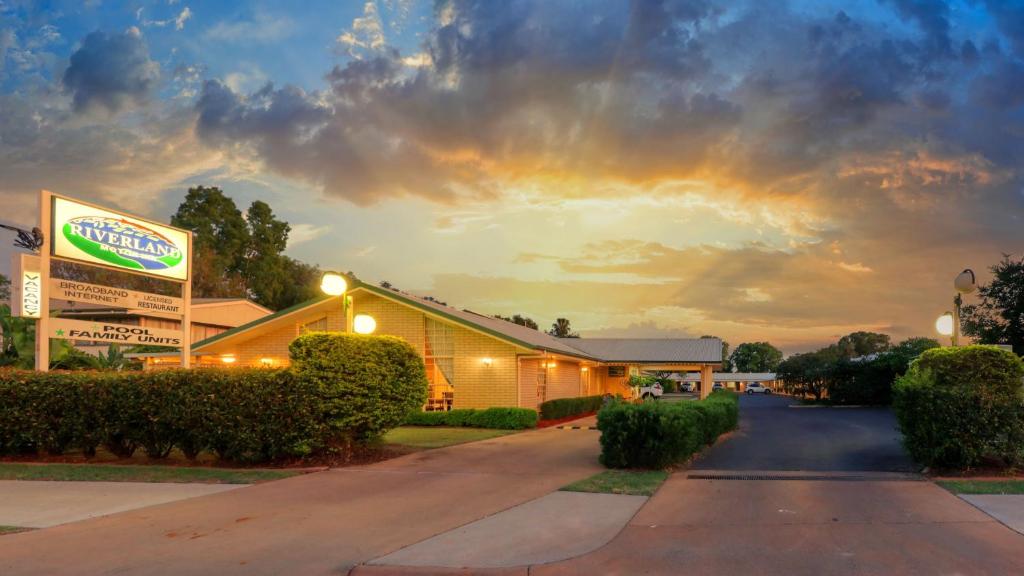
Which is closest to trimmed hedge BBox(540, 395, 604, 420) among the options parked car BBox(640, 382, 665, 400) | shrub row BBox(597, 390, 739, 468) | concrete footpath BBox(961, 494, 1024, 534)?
parked car BBox(640, 382, 665, 400)

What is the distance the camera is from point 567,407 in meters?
30.0

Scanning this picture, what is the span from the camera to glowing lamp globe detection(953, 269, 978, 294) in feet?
45.3

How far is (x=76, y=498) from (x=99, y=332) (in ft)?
18.8

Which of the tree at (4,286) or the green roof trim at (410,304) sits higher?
the tree at (4,286)

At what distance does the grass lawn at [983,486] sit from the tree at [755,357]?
14528 centimetres

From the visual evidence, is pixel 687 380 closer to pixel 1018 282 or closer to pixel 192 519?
pixel 1018 282

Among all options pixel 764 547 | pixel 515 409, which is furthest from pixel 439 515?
pixel 515 409

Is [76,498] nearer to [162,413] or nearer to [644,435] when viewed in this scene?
[162,413]

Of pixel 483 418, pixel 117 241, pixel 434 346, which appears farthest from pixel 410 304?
pixel 117 241

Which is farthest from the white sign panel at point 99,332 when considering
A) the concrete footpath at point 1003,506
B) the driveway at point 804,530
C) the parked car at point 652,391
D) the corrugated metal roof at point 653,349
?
the parked car at point 652,391

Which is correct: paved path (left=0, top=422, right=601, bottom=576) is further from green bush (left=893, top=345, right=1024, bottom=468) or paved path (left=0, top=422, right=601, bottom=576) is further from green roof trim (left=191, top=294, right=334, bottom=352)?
green roof trim (left=191, top=294, right=334, bottom=352)

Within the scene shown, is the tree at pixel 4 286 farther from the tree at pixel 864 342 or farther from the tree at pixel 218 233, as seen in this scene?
the tree at pixel 864 342

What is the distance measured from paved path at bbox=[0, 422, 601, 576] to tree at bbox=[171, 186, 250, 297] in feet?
164

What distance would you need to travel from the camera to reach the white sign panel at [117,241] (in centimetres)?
1516
